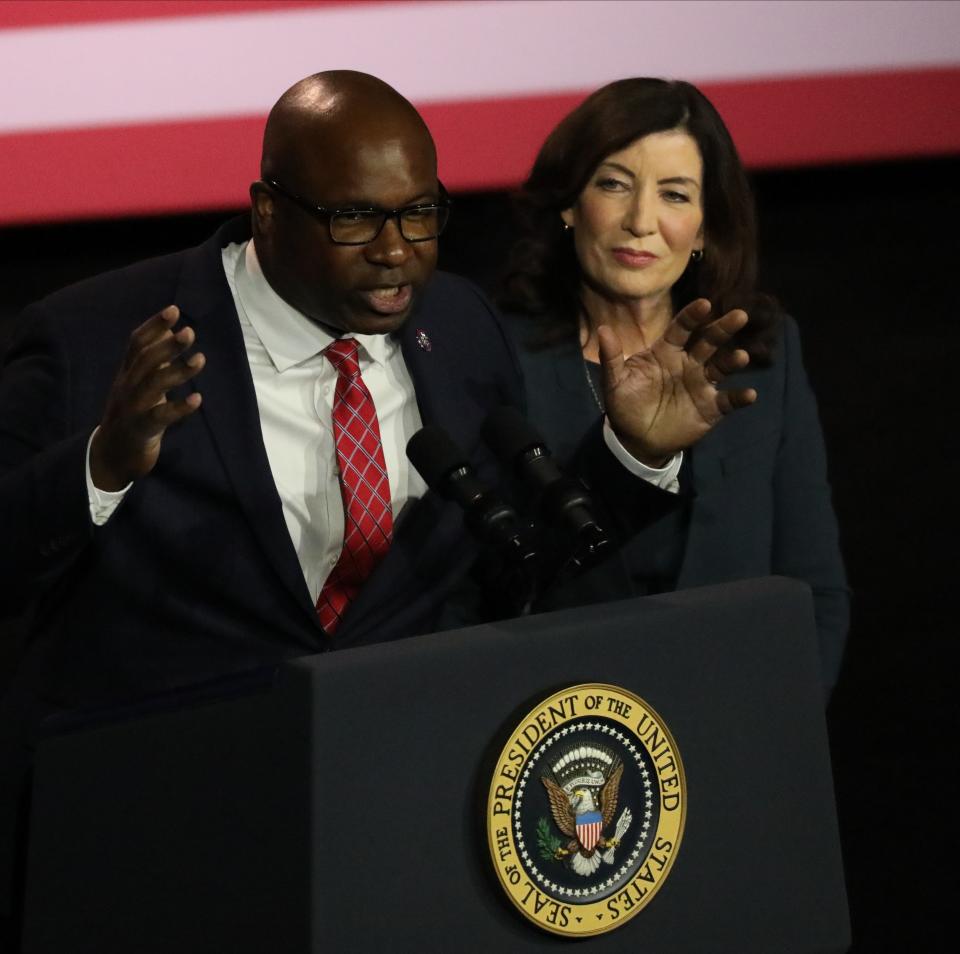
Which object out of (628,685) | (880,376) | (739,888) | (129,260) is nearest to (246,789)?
(628,685)

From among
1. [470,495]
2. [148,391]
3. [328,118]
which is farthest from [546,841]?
[328,118]

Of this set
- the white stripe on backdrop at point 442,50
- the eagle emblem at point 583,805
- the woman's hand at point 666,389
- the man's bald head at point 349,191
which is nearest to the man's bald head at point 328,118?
the man's bald head at point 349,191

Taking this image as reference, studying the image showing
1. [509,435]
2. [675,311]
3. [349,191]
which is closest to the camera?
[509,435]

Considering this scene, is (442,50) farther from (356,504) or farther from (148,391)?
(148,391)

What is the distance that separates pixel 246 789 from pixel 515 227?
1577 mm

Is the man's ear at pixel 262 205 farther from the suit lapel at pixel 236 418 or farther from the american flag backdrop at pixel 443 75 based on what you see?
the american flag backdrop at pixel 443 75

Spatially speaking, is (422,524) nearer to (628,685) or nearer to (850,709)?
(628,685)

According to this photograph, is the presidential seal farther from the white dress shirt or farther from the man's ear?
the man's ear

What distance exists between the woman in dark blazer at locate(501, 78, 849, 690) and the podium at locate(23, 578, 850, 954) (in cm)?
68

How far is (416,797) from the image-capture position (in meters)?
1.14

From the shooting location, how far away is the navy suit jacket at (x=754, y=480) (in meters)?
1.97

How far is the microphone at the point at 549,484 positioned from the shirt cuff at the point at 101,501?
1.00ft

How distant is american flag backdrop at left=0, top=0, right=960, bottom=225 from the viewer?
2.33 meters

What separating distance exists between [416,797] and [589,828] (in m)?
0.13
